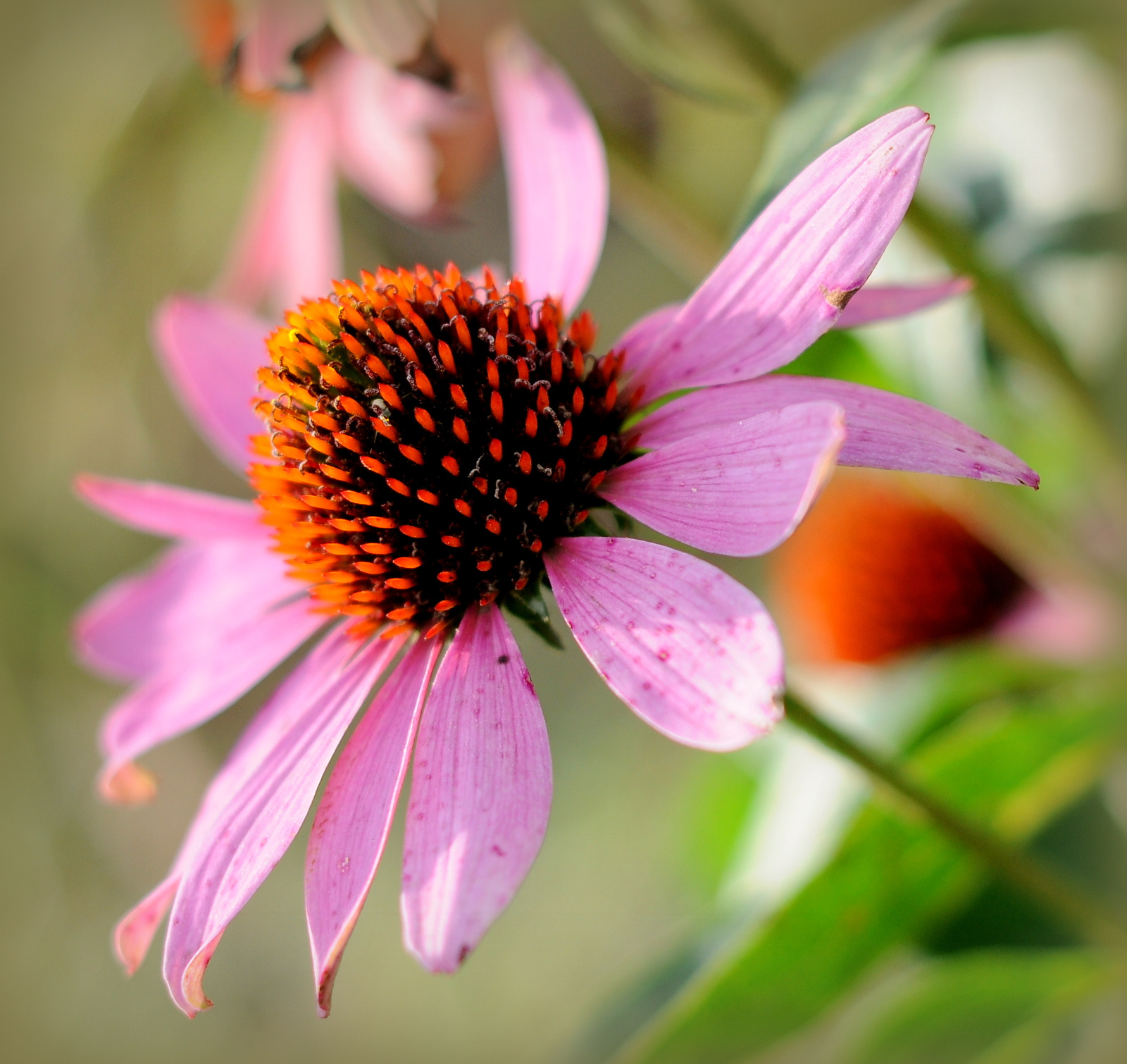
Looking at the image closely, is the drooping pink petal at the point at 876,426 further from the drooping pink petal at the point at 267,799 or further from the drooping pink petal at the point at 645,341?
the drooping pink petal at the point at 267,799

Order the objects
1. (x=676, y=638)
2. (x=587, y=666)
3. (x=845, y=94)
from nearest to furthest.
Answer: (x=676, y=638) < (x=845, y=94) < (x=587, y=666)

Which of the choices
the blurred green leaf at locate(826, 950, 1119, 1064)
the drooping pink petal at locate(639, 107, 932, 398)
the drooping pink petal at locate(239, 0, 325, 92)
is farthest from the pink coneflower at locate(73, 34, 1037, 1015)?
the blurred green leaf at locate(826, 950, 1119, 1064)

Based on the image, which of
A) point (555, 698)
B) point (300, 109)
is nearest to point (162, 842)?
point (555, 698)

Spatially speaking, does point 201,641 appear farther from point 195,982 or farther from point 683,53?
point 683,53

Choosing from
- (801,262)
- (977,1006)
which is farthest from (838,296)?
(977,1006)

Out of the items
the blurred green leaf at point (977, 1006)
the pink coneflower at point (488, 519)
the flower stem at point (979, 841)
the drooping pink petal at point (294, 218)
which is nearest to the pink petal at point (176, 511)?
the pink coneflower at point (488, 519)

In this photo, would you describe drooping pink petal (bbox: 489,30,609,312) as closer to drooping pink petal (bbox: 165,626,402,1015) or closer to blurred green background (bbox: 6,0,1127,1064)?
blurred green background (bbox: 6,0,1127,1064)

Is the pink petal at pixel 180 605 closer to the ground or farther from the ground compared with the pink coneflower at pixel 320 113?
closer to the ground
